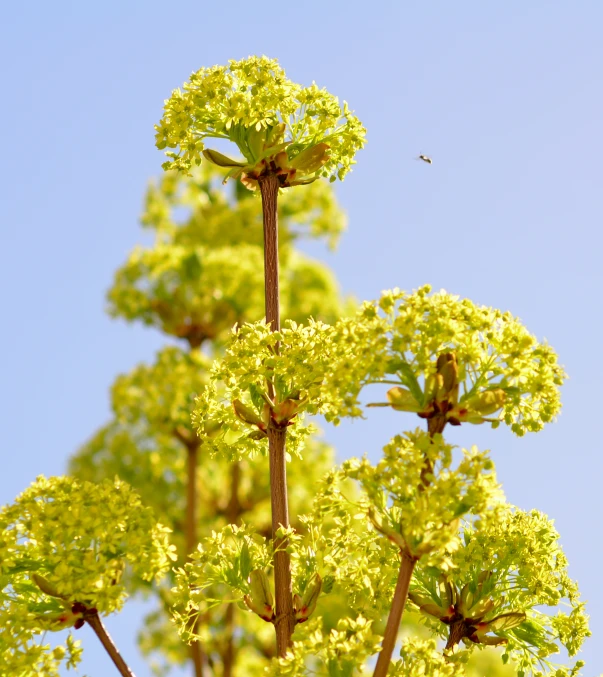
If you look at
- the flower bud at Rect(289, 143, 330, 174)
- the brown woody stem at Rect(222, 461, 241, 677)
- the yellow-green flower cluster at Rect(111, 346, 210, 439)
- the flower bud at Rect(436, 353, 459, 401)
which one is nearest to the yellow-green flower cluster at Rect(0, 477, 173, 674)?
the flower bud at Rect(436, 353, 459, 401)

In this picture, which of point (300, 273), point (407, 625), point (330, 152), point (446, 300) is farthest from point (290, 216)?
point (446, 300)

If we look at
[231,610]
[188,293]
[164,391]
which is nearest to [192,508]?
[164,391]

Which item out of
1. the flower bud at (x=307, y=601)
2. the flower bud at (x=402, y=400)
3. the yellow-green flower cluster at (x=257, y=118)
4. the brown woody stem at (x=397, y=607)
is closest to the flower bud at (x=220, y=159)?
the yellow-green flower cluster at (x=257, y=118)

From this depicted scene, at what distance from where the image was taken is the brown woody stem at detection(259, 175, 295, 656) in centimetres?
280

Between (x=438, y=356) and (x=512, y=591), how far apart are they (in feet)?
3.64

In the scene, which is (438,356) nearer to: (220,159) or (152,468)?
(220,159)

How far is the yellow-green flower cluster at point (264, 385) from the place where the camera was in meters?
2.85

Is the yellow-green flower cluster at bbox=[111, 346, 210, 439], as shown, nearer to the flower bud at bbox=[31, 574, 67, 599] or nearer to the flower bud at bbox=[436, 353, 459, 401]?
A: the flower bud at bbox=[31, 574, 67, 599]

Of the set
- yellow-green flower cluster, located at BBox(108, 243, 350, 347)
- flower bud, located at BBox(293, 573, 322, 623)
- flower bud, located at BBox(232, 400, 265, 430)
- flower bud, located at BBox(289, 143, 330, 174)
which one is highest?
yellow-green flower cluster, located at BBox(108, 243, 350, 347)

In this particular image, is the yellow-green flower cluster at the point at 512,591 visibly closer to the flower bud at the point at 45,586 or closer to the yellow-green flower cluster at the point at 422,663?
the yellow-green flower cluster at the point at 422,663

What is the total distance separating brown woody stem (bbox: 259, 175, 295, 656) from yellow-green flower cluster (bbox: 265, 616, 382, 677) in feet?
0.85

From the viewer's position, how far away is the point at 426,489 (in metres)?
2.31

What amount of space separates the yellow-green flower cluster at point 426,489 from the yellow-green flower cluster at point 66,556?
810mm

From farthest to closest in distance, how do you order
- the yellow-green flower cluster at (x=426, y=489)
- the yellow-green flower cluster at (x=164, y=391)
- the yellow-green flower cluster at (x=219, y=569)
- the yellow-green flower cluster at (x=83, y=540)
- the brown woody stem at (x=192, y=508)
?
the yellow-green flower cluster at (x=164, y=391) → the brown woody stem at (x=192, y=508) → the yellow-green flower cluster at (x=219, y=569) → the yellow-green flower cluster at (x=83, y=540) → the yellow-green flower cluster at (x=426, y=489)
